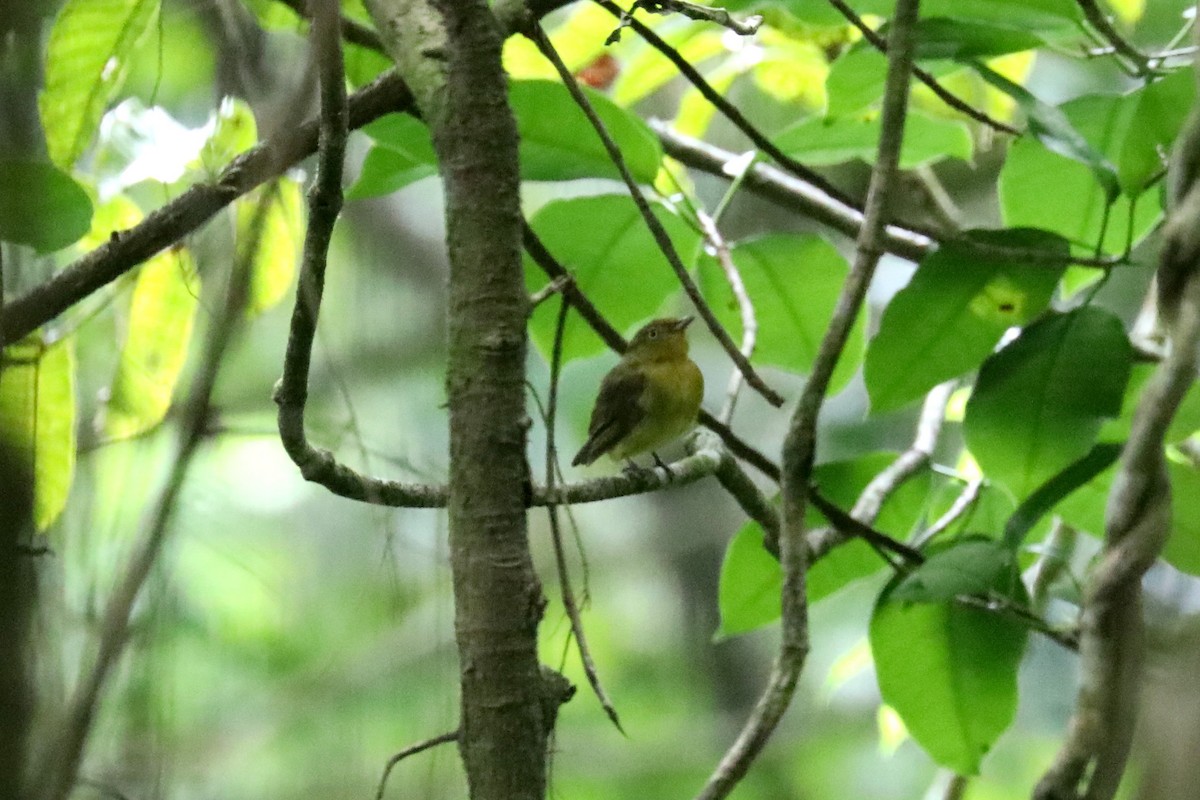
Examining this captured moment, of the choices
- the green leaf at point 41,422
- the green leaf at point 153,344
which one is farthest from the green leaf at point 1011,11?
the green leaf at point 41,422

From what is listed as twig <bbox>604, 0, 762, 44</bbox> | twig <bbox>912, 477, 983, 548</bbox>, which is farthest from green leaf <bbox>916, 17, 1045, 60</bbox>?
twig <bbox>912, 477, 983, 548</bbox>

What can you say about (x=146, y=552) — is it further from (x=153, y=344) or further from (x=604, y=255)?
(x=604, y=255)

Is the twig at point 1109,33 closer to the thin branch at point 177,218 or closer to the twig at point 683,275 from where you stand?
the twig at point 683,275

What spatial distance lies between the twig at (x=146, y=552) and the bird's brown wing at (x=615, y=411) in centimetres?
183

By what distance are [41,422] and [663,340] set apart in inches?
79.1

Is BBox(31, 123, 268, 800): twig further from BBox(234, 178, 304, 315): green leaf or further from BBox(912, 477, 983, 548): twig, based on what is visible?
BBox(912, 477, 983, 548): twig

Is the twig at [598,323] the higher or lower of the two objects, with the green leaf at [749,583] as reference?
higher

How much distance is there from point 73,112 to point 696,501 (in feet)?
6.64

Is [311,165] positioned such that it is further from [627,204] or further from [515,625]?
[515,625]

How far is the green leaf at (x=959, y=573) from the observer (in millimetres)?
1158

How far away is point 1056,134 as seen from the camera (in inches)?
44.2

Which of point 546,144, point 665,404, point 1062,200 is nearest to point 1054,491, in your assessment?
point 1062,200

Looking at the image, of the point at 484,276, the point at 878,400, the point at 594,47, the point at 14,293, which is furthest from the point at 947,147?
the point at 14,293

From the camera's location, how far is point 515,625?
29.1 inches
